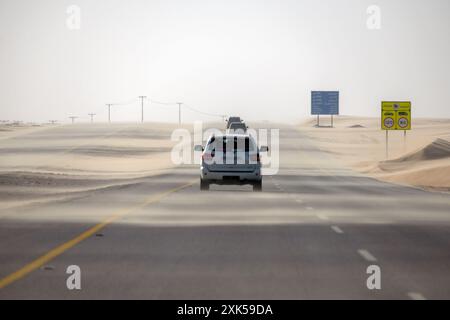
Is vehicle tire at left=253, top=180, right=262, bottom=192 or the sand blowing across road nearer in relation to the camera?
vehicle tire at left=253, top=180, right=262, bottom=192

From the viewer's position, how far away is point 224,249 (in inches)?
632

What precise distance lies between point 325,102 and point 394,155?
6789 centimetres

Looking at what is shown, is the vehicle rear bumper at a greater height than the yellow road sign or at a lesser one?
lesser

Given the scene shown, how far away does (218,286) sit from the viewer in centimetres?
1190

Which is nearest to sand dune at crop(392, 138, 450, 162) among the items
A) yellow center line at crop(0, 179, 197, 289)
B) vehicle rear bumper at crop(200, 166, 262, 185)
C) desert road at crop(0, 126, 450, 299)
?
vehicle rear bumper at crop(200, 166, 262, 185)

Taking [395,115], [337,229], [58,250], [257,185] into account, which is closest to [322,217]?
[337,229]

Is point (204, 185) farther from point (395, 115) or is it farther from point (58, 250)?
point (395, 115)

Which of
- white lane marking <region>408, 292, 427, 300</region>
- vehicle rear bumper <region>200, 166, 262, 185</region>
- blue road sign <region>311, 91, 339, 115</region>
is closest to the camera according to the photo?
white lane marking <region>408, 292, 427, 300</region>

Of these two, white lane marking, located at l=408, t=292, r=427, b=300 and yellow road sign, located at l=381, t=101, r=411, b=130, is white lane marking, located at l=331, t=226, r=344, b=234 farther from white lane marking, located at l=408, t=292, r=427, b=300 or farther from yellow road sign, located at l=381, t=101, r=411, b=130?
yellow road sign, located at l=381, t=101, r=411, b=130

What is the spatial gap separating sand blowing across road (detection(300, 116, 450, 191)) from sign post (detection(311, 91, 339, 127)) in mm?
3907

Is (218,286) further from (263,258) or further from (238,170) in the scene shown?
(238,170)

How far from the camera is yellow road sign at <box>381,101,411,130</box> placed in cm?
6812

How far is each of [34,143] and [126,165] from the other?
39596 millimetres
